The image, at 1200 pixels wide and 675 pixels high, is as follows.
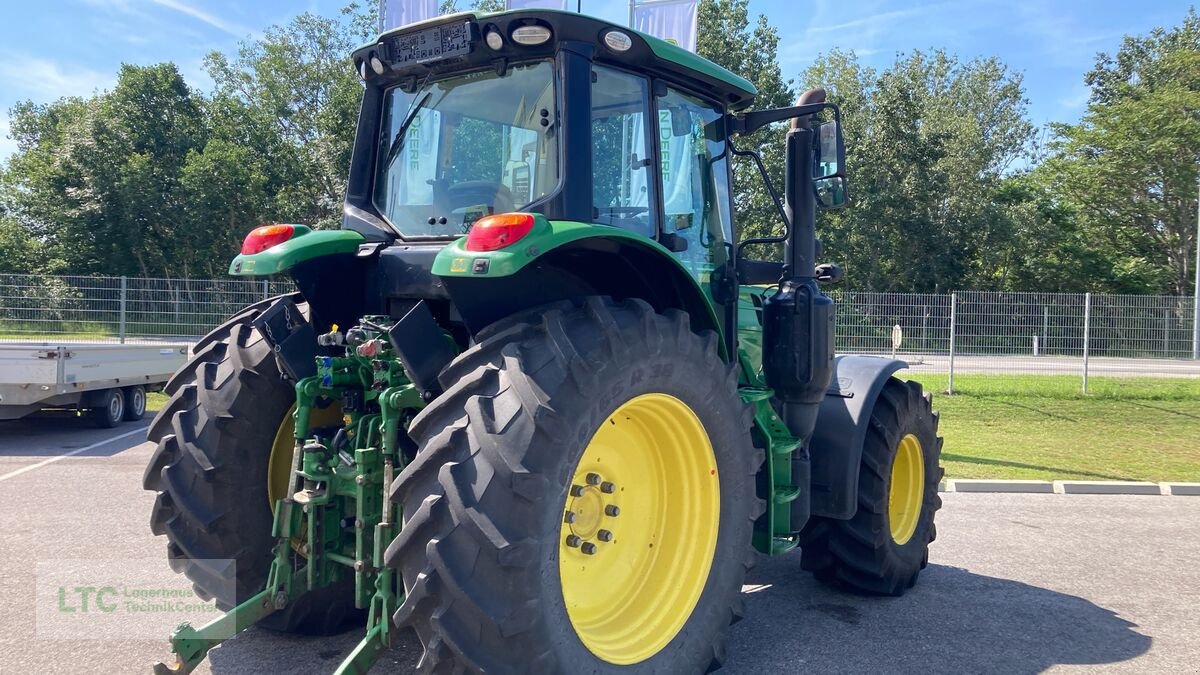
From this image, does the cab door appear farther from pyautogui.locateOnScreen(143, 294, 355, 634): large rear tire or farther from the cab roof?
pyautogui.locateOnScreen(143, 294, 355, 634): large rear tire

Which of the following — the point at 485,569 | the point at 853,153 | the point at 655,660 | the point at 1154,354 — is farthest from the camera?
the point at 853,153

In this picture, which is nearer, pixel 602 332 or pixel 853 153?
pixel 602 332

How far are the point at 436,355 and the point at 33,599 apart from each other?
2.97 m

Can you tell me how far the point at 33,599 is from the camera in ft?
14.3

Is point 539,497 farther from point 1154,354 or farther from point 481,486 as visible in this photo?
point 1154,354

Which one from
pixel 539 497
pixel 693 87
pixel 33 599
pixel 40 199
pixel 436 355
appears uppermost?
pixel 40 199

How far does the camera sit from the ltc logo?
14.0 ft

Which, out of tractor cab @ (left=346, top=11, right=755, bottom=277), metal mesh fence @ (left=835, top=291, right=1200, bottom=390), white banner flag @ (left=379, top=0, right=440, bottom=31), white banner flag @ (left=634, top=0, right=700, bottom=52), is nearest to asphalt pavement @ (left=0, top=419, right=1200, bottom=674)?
tractor cab @ (left=346, top=11, right=755, bottom=277)

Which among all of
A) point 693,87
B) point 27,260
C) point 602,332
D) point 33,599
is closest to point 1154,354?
point 693,87

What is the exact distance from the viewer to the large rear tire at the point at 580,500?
2.55 m

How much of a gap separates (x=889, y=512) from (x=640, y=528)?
2.24 meters

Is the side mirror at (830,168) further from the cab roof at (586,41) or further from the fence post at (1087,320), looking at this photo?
the fence post at (1087,320)

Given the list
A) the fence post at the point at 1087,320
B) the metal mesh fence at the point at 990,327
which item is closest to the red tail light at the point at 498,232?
the metal mesh fence at the point at 990,327

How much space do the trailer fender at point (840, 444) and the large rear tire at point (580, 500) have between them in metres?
1.05
